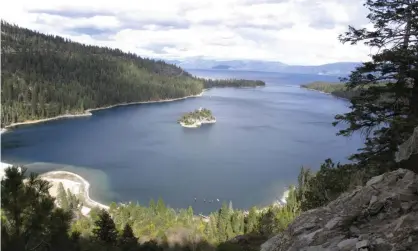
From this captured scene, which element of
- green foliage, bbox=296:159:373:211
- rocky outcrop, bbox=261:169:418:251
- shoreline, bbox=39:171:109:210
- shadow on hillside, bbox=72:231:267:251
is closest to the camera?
rocky outcrop, bbox=261:169:418:251

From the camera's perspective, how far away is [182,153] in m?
90.8

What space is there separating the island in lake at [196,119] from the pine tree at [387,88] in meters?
117

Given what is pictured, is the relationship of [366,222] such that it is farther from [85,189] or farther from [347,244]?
[85,189]

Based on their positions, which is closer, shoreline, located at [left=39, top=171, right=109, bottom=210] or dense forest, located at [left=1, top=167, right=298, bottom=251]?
dense forest, located at [left=1, top=167, right=298, bottom=251]

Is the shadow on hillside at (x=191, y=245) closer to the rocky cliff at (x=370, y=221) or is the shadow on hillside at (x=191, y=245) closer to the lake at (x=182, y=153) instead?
the rocky cliff at (x=370, y=221)

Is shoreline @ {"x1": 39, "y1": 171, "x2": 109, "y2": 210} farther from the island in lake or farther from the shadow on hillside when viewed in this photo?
the island in lake

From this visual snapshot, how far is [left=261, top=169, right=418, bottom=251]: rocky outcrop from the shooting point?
585cm

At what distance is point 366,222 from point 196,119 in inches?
4946

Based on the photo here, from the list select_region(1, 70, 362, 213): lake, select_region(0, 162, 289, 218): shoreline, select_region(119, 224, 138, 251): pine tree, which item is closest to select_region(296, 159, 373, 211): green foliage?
select_region(119, 224, 138, 251): pine tree

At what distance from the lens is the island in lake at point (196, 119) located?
128500 millimetres

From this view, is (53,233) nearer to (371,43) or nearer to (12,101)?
(371,43)

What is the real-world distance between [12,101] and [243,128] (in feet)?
285

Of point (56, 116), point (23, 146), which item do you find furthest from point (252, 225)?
point (56, 116)

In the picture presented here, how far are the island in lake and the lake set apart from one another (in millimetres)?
3656
